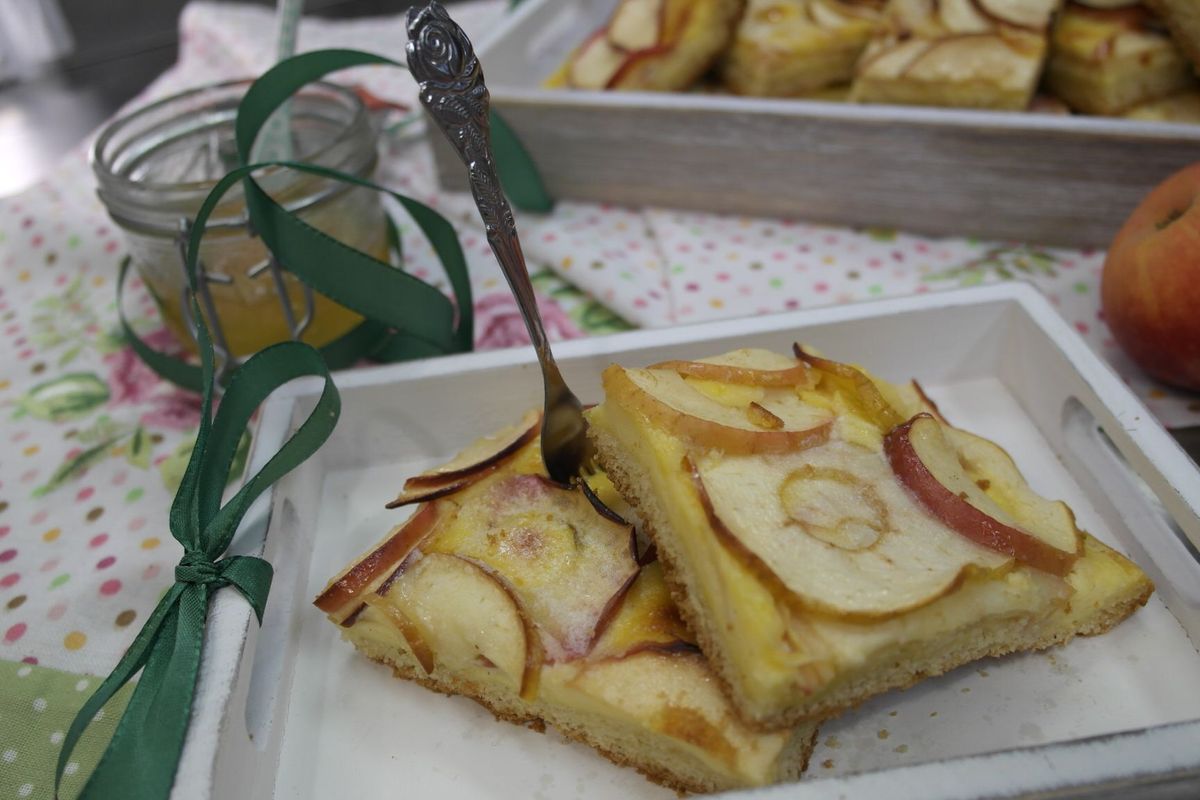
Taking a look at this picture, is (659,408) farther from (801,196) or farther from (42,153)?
(42,153)

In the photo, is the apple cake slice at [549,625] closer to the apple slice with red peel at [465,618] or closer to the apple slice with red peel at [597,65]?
the apple slice with red peel at [465,618]

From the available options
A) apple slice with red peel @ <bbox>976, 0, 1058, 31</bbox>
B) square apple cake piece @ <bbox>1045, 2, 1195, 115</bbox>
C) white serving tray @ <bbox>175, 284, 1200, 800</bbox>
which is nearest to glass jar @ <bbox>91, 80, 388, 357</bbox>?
white serving tray @ <bbox>175, 284, 1200, 800</bbox>

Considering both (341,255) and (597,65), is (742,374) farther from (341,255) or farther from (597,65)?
(597,65)

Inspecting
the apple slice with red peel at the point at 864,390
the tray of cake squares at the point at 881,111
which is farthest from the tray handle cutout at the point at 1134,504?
the tray of cake squares at the point at 881,111

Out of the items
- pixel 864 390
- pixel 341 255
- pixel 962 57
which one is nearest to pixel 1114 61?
pixel 962 57

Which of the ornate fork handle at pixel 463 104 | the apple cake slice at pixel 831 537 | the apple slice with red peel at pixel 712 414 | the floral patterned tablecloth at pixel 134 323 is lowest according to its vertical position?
the floral patterned tablecloth at pixel 134 323

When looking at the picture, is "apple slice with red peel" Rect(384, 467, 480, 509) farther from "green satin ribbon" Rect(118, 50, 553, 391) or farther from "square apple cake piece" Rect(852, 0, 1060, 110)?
"square apple cake piece" Rect(852, 0, 1060, 110)

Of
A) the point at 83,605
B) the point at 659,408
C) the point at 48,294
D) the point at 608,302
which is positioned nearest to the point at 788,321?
the point at 659,408
